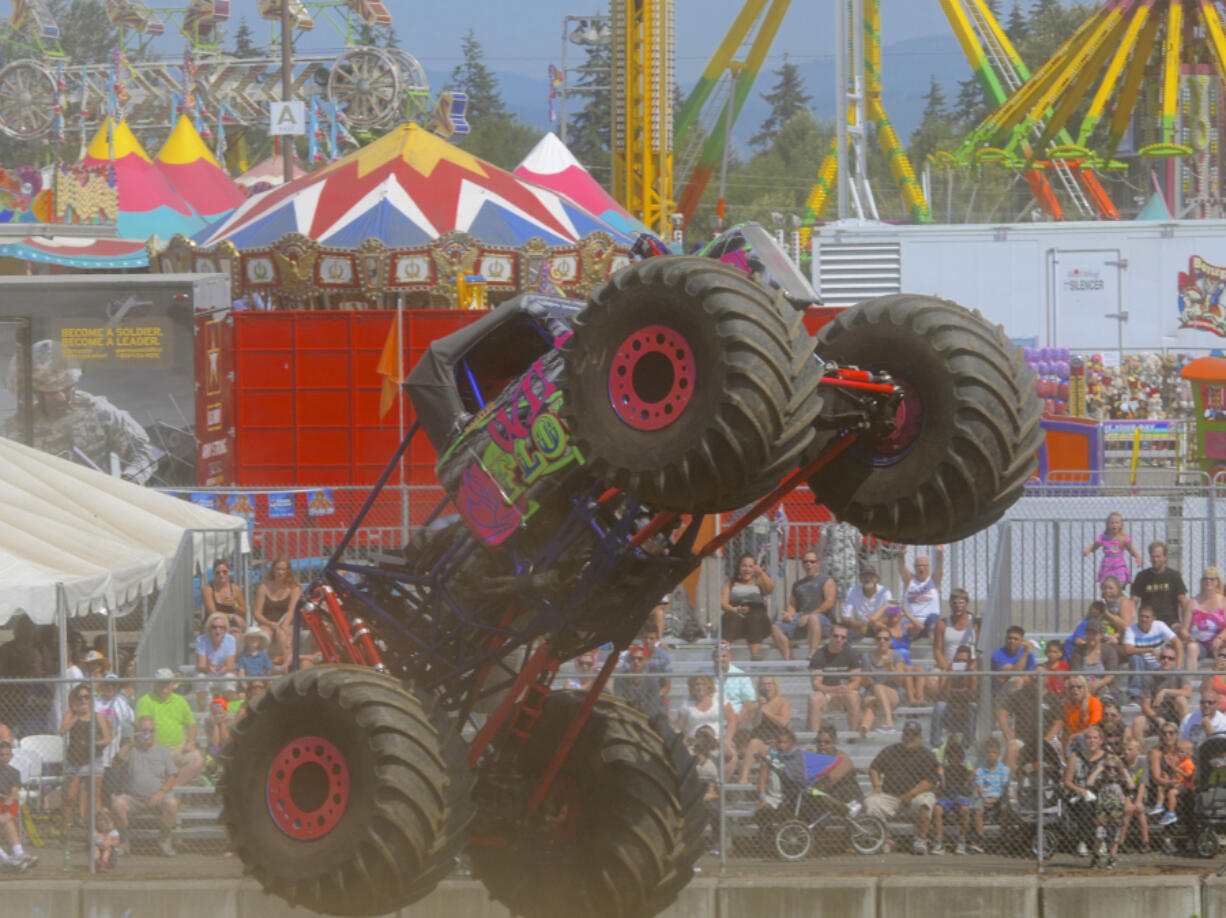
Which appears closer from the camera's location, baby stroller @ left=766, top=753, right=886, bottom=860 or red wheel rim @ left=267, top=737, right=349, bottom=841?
red wheel rim @ left=267, top=737, right=349, bottom=841

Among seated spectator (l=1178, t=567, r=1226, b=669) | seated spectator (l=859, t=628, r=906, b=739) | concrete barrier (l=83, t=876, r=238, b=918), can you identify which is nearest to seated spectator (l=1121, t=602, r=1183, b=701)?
seated spectator (l=1178, t=567, r=1226, b=669)

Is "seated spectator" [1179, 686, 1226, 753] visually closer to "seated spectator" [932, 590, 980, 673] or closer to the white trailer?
"seated spectator" [932, 590, 980, 673]

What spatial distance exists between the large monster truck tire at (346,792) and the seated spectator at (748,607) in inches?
280

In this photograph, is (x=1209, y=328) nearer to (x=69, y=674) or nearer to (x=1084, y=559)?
(x=1084, y=559)

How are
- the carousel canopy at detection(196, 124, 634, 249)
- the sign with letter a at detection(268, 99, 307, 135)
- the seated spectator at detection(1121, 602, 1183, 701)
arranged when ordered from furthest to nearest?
the sign with letter a at detection(268, 99, 307, 135)
the carousel canopy at detection(196, 124, 634, 249)
the seated spectator at detection(1121, 602, 1183, 701)

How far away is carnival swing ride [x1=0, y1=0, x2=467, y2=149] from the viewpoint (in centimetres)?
6194

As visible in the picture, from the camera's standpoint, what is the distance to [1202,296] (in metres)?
34.3

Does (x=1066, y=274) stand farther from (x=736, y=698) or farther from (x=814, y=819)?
(x=814, y=819)

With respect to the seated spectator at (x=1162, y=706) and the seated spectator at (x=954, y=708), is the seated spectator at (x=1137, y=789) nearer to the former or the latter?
the seated spectator at (x=1162, y=706)

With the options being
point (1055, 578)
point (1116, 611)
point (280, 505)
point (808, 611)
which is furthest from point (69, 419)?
point (1116, 611)

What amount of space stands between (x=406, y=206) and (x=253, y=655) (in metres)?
12.4

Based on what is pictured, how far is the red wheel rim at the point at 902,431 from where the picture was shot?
18.9ft

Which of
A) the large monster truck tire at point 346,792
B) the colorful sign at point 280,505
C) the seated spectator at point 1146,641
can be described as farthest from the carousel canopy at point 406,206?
the large monster truck tire at point 346,792

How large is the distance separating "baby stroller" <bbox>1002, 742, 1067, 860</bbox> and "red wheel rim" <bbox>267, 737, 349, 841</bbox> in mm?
5535
